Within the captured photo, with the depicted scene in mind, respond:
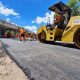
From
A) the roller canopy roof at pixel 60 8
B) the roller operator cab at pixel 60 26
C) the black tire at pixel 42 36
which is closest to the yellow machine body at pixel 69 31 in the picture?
the roller operator cab at pixel 60 26

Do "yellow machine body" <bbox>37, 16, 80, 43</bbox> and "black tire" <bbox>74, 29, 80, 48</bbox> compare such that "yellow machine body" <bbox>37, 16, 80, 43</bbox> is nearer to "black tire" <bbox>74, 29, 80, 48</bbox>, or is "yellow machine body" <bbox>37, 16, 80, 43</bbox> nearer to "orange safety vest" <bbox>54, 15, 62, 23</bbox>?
"black tire" <bbox>74, 29, 80, 48</bbox>

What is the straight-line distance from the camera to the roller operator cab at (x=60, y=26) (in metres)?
11.9

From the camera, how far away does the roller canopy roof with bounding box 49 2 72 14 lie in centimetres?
1444

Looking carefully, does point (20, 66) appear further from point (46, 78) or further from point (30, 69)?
point (46, 78)

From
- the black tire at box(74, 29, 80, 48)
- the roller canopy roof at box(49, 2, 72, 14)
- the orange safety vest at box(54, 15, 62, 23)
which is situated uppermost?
A: the roller canopy roof at box(49, 2, 72, 14)

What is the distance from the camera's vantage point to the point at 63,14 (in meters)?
14.6

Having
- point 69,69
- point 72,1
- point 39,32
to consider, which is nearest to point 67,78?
point 69,69

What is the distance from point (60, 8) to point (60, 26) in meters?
1.50

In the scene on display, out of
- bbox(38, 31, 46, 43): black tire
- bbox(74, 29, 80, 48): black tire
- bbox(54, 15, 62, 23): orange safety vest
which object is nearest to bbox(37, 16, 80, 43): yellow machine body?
bbox(74, 29, 80, 48): black tire

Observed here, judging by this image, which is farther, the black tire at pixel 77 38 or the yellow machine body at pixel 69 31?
the yellow machine body at pixel 69 31

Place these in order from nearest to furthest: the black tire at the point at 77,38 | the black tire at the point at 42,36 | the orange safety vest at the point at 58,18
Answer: the black tire at the point at 77,38, the orange safety vest at the point at 58,18, the black tire at the point at 42,36

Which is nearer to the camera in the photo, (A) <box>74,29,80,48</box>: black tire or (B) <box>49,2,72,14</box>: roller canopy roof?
(A) <box>74,29,80,48</box>: black tire

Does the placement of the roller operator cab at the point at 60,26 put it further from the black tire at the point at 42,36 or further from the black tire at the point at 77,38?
the black tire at the point at 77,38

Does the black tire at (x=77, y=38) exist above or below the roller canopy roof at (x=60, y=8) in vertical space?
below
